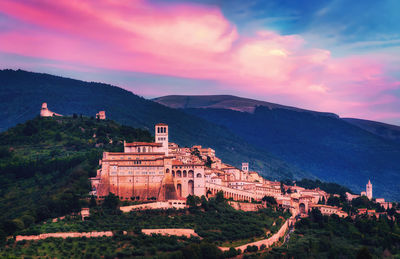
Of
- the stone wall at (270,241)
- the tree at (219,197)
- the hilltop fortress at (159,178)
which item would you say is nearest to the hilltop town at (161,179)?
the hilltop fortress at (159,178)

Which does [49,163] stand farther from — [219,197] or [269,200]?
[269,200]

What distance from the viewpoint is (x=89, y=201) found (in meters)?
75.0

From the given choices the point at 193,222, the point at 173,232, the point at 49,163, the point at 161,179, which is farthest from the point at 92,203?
the point at 49,163

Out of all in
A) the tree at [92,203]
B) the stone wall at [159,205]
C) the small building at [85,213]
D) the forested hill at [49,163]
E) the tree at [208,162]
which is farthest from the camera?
the tree at [208,162]

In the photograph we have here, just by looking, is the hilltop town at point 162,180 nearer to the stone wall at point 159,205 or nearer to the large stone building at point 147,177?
the large stone building at point 147,177

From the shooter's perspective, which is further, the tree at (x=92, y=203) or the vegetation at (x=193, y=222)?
the tree at (x=92, y=203)

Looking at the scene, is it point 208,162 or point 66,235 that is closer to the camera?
point 66,235

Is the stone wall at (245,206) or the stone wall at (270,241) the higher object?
the stone wall at (245,206)

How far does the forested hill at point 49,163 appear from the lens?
73.7m

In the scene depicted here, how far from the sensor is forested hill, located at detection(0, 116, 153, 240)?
73688mm

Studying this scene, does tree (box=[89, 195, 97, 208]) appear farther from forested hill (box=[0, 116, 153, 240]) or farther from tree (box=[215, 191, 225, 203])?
tree (box=[215, 191, 225, 203])

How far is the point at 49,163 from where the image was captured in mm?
95812

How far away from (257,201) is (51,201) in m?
29.5

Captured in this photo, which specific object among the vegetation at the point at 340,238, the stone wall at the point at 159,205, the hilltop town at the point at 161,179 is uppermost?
the hilltop town at the point at 161,179
